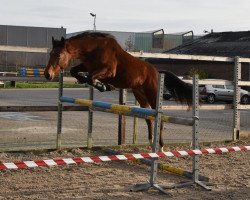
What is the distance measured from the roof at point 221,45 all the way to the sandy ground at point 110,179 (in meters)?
29.0

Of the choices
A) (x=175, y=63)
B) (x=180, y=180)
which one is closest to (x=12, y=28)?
(x=175, y=63)

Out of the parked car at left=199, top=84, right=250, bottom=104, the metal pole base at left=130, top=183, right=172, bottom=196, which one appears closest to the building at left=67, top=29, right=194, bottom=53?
the parked car at left=199, top=84, right=250, bottom=104

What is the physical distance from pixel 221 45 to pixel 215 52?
2.09 m

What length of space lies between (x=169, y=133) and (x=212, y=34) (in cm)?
3534

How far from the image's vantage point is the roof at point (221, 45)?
3841 cm

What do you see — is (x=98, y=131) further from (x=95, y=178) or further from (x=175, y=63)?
(x=175, y=63)

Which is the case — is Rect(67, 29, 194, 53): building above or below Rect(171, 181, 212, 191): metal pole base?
above

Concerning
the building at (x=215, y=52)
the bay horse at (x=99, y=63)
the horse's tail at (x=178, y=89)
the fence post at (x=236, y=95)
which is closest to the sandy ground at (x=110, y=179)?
the horse's tail at (x=178, y=89)

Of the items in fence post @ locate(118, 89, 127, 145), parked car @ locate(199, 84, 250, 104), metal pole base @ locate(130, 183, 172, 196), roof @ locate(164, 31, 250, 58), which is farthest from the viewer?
roof @ locate(164, 31, 250, 58)

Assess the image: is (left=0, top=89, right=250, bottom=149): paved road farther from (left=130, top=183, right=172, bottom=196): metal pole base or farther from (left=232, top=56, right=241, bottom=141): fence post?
(left=130, top=183, right=172, bottom=196): metal pole base

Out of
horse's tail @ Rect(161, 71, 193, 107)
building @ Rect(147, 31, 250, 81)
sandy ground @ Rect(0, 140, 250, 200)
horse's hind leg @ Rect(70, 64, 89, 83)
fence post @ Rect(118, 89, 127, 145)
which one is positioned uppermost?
building @ Rect(147, 31, 250, 81)

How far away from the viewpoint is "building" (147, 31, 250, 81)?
37.3 meters

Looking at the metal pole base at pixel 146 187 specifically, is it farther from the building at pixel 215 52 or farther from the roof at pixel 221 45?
the roof at pixel 221 45

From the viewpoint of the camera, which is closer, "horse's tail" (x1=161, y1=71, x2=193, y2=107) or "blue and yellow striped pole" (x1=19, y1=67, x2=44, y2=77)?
"horse's tail" (x1=161, y1=71, x2=193, y2=107)
